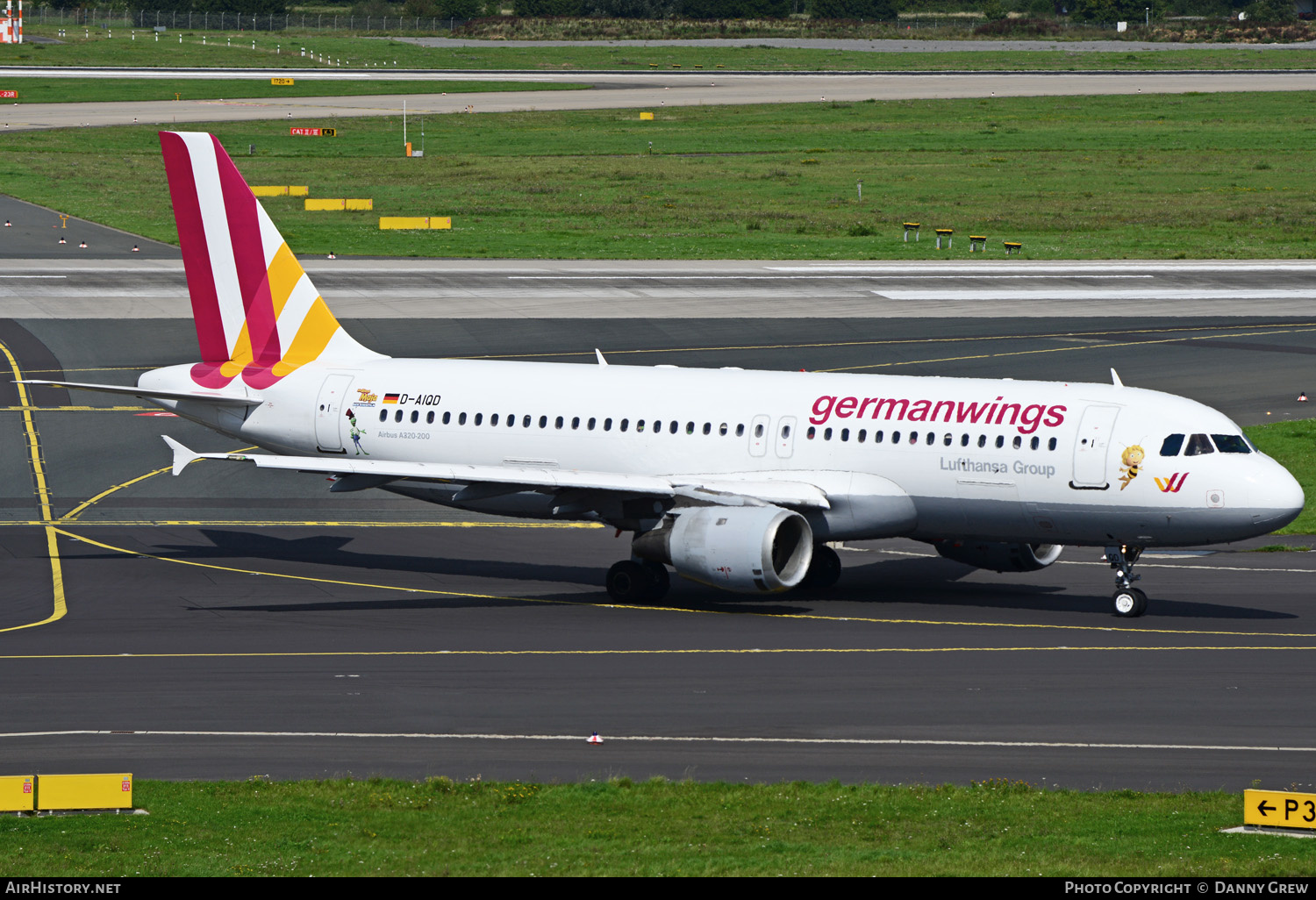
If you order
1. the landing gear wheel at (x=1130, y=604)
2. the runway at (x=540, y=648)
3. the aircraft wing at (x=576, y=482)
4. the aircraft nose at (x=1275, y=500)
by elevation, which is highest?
the aircraft nose at (x=1275, y=500)

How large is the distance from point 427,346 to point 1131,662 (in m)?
41.8

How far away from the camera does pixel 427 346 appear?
68.9 meters

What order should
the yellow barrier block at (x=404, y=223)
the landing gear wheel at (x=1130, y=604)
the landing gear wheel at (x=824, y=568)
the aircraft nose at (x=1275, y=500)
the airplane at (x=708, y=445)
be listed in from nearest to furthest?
the aircraft nose at (x=1275, y=500)
the airplane at (x=708, y=445)
the landing gear wheel at (x=1130, y=604)
the landing gear wheel at (x=824, y=568)
the yellow barrier block at (x=404, y=223)

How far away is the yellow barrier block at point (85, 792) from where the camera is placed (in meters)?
22.0

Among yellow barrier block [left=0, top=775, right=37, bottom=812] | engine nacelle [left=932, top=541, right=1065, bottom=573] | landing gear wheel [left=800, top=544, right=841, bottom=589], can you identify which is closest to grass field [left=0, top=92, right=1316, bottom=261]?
landing gear wheel [left=800, top=544, right=841, bottom=589]

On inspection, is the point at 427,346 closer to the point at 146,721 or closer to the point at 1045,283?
the point at 1045,283

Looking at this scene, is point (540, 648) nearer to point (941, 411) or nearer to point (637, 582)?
point (637, 582)

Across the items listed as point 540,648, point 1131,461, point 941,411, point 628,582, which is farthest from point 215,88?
point 1131,461

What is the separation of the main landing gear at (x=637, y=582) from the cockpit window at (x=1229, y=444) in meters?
12.3

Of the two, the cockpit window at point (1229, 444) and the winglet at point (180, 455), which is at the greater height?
the cockpit window at point (1229, 444)

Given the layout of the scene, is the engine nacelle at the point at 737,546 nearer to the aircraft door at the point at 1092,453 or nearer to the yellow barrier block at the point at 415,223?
the aircraft door at the point at 1092,453

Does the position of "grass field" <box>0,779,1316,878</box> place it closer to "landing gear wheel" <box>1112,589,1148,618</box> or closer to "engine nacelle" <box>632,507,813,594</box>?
"engine nacelle" <box>632,507,813,594</box>

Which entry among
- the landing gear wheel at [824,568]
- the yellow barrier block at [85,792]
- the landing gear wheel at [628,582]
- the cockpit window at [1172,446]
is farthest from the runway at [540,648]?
the cockpit window at [1172,446]
